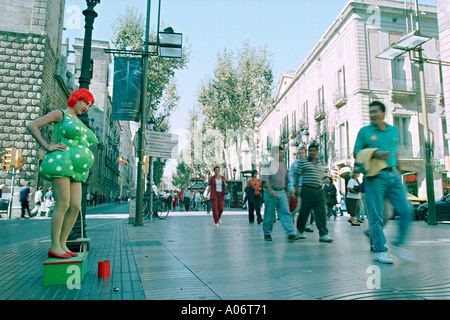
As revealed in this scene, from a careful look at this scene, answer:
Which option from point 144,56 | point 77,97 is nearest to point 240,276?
point 77,97

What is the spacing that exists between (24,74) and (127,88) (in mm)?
14143

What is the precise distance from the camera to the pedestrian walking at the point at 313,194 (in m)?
6.38

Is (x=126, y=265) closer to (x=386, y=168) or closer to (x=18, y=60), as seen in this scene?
(x=386, y=168)

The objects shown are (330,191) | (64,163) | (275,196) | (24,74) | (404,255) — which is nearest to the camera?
(64,163)

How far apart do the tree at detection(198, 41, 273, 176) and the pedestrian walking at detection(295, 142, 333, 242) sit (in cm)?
2572

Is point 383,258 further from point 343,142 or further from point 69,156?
point 343,142

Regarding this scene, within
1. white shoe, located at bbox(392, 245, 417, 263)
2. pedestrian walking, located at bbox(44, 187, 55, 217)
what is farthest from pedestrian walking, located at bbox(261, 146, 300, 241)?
pedestrian walking, located at bbox(44, 187, 55, 217)

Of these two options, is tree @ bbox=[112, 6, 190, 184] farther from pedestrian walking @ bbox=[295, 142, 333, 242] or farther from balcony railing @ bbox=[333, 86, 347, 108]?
pedestrian walking @ bbox=[295, 142, 333, 242]

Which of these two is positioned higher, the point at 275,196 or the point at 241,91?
the point at 241,91

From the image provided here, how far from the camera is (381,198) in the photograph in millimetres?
4055

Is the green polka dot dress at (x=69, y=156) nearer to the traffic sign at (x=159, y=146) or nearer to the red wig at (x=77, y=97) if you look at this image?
the red wig at (x=77, y=97)

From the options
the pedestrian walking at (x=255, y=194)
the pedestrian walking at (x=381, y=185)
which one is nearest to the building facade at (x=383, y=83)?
the pedestrian walking at (x=255, y=194)

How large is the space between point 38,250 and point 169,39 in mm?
6922
